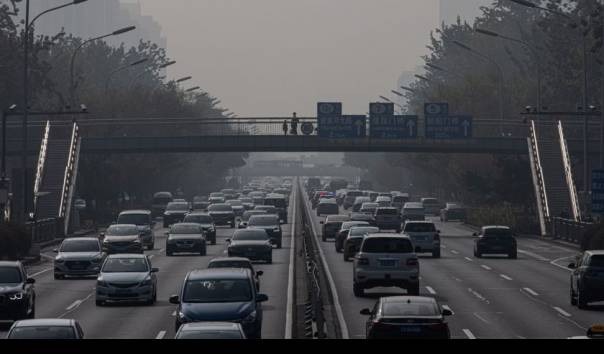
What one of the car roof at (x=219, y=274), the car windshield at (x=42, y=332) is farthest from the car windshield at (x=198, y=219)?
the car windshield at (x=42, y=332)

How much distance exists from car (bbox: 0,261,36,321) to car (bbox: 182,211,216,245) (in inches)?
1685

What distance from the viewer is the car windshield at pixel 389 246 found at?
4225 centimetres

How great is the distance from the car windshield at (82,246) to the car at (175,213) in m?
48.0

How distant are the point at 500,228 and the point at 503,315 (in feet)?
93.8

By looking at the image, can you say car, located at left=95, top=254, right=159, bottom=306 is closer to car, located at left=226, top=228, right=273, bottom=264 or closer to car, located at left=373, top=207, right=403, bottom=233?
car, located at left=226, top=228, right=273, bottom=264

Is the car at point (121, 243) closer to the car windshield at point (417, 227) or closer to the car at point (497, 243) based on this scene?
the car windshield at point (417, 227)

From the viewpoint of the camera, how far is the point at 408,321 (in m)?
25.3

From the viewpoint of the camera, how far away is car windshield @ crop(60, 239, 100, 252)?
53031 mm

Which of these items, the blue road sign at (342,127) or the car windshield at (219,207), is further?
the car windshield at (219,207)

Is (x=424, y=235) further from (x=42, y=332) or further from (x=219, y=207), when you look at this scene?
→ (x=42, y=332)

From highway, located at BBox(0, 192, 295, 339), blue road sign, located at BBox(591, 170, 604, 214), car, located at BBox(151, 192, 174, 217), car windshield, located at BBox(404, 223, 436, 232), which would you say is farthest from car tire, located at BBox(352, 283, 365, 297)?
car, located at BBox(151, 192, 174, 217)

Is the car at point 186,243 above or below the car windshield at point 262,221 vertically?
below
